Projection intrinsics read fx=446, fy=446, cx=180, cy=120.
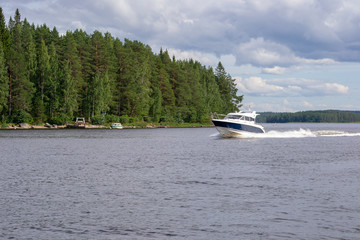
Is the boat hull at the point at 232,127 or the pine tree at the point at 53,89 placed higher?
the pine tree at the point at 53,89

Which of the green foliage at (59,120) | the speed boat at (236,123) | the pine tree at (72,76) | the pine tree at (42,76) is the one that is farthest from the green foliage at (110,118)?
the speed boat at (236,123)

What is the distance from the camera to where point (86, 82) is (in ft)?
452

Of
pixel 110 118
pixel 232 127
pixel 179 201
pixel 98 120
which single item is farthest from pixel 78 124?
pixel 179 201

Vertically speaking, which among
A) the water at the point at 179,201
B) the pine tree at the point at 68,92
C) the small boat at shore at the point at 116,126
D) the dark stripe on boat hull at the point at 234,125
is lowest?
the water at the point at 179,201

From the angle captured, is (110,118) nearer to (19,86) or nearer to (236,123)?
(19,86)

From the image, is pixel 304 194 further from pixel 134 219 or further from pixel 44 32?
pixel 44 32

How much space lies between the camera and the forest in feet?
387

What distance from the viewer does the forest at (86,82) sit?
387 ft

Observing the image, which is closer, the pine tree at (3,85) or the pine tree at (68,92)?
the pine tree at (3,85)

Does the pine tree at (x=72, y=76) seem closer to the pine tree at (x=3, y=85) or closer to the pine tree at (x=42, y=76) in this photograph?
the pine tree at (x=42, y=76)

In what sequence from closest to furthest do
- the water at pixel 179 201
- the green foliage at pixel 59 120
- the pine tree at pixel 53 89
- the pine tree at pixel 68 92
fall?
the water at pixel 179 201 < the pine tree at pixel 68 92 < the green foliage at pixel 59 120 < the pine tree at pixel 53 89

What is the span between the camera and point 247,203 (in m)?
21.9

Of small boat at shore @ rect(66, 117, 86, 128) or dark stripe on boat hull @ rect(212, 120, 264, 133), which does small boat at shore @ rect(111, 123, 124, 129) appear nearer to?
small boat at shore @ rect(66, 117, 86, 128)

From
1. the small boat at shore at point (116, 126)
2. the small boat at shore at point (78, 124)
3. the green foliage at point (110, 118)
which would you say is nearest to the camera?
the small boat at shore at point (78, 124)
